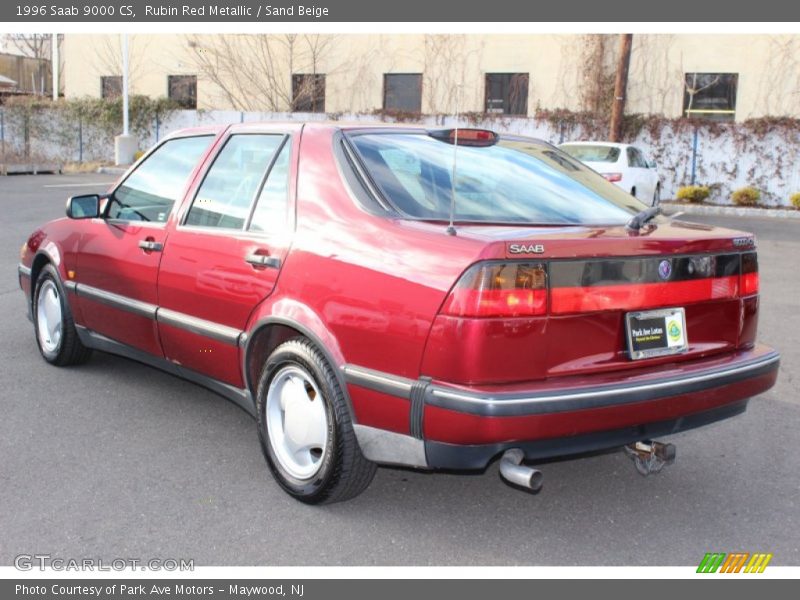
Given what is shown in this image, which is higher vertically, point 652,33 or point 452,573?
point 652,33

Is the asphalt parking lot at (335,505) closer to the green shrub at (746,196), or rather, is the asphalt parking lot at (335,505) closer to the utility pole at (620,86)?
the green shrub at (746,196)

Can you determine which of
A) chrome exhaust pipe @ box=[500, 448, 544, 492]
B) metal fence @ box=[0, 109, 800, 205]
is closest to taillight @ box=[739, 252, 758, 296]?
chrome exhaust pipe @ box=[500, 448, 544, 492]

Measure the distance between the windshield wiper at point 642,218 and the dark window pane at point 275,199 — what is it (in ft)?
4.90

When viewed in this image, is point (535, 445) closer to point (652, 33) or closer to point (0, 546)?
point (0, 546)

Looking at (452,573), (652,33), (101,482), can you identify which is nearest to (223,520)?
(101,482)

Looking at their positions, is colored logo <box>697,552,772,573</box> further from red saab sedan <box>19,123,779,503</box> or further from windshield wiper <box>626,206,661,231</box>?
windshield wiper <box>626,206,661,231</box>

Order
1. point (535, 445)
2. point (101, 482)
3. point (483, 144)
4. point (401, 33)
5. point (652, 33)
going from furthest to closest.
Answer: point (401, 33) < point (652, 33) < point (483, 144) < point (101, 482) < point (535, 445)

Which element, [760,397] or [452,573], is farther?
[760,397]

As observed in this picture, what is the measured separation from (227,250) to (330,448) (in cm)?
115

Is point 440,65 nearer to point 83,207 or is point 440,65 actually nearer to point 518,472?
point 83,207

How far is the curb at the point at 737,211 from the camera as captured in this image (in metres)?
20.2

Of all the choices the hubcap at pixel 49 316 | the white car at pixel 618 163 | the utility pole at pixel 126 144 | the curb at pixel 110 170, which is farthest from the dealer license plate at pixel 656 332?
the utility pole at pixel 126 144

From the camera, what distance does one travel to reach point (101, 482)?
158 inches

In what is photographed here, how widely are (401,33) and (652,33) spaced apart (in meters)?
7.70
